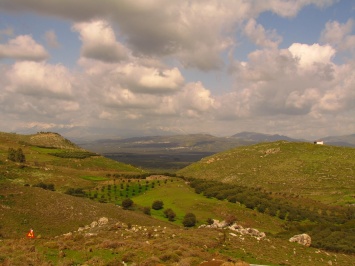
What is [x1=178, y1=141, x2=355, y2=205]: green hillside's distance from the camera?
347 ft

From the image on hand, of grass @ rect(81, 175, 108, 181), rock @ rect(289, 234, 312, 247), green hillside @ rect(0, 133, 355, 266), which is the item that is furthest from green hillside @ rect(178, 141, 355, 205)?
rock @ rect(289, 234, 312, 247)

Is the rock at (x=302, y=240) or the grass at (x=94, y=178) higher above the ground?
the grass at (x=94, y=178)

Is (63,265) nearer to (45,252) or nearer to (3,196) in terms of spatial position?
(45,252)

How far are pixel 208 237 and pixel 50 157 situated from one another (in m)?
114

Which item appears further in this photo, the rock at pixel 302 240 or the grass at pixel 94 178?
the grass at pixel 94 178

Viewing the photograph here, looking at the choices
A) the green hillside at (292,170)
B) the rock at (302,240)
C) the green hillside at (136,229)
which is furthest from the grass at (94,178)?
the rock at (302,240)

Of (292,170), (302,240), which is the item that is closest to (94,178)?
(302,240)

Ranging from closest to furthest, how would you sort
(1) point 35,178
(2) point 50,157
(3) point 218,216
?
(3) point 218,216 → (1) point 35,178 → (2) point 50,157

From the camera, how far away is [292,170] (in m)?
131

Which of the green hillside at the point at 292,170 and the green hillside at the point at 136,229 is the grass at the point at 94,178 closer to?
the green hillside at the point at 136,229

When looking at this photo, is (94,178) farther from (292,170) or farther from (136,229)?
(292,170)

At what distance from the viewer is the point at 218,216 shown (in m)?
57.9

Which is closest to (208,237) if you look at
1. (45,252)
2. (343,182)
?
(45,252)

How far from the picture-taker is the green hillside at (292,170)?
105812 millimetres
